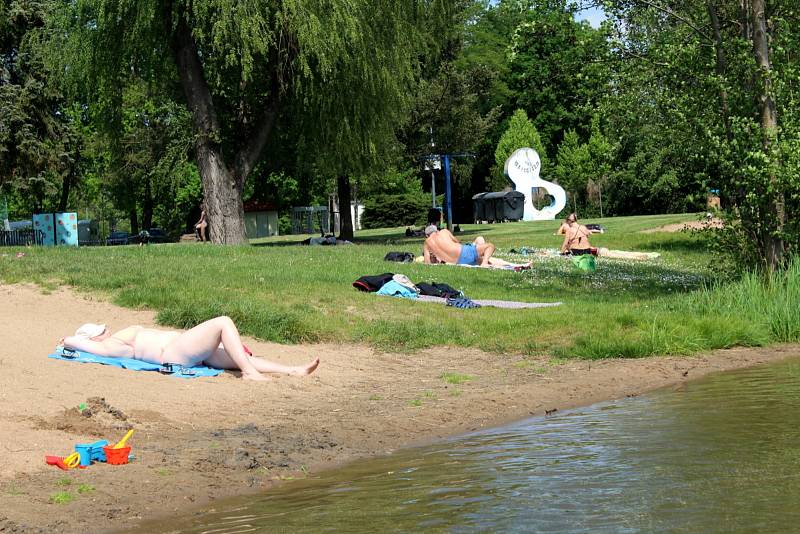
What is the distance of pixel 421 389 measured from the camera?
12.2 metres

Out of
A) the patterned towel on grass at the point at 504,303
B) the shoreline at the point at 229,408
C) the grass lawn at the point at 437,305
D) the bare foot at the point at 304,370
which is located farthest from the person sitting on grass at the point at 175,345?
the patterned towel on grass at the point at 504,303

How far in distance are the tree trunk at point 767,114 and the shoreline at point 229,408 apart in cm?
335

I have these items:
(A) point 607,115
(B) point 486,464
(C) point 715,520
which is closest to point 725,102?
(A) point 607,115

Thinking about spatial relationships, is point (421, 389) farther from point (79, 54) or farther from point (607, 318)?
point (79, 54)

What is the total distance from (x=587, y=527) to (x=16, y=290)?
39.4 ft

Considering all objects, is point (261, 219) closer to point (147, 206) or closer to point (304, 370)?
point (147, 206)

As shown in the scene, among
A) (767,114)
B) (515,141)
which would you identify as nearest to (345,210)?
(767,114)

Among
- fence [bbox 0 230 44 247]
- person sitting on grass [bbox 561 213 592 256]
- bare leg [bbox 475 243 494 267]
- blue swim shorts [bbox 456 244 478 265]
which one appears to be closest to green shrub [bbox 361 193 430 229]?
fence [bbox 0 230 44 247]

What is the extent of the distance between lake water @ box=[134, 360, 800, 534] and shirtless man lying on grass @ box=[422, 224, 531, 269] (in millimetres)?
13447

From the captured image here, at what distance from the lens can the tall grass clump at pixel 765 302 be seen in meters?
15.9

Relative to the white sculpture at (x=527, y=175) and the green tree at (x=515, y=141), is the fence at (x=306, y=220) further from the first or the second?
the white sculpture at (x=527, y=175)

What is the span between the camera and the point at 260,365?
11992 millimetres

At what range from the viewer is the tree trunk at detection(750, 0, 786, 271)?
17.8m

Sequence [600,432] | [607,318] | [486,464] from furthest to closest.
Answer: [607,318] → [600,432] → [486,464]
